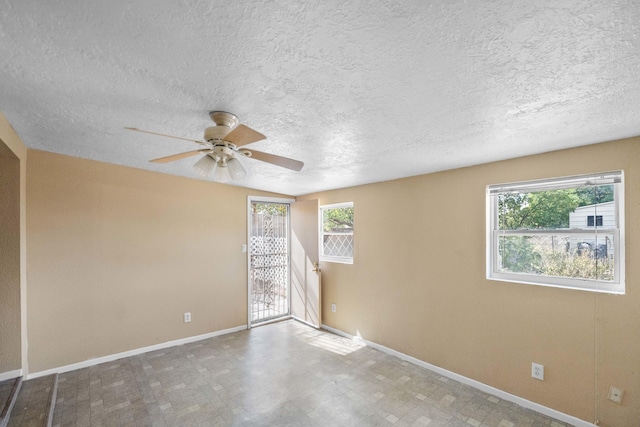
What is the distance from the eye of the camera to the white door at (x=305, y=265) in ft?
14.5

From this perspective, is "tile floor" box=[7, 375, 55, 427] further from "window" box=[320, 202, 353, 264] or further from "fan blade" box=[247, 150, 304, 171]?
"window" box=[320, 202, 353, 264]

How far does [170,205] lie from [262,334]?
7.20ft

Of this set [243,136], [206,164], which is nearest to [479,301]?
[243,136]

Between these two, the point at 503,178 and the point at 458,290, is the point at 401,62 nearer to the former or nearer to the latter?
the point at 503,178

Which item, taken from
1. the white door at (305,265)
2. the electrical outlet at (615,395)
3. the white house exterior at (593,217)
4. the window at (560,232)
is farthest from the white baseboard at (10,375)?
the white house exterior at (593,217)

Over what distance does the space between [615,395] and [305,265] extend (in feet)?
11.6

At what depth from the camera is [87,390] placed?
105 inches

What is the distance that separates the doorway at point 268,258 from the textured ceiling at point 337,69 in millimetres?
2616

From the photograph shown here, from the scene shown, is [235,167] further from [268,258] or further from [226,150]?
[268,258]

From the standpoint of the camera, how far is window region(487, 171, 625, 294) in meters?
2.11

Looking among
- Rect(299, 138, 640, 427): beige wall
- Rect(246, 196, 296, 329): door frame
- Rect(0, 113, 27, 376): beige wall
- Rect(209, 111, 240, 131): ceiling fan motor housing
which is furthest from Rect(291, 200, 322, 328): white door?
Rect(0, 113, 27, 376): beige wall

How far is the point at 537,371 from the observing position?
7.73 ft

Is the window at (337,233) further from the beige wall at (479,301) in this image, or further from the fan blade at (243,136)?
the fan blade at (243,136)

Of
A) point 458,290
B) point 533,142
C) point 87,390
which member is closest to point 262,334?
point 87,390
